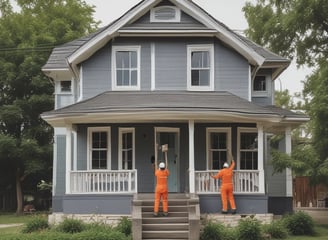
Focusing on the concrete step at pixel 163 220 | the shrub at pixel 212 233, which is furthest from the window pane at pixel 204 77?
the shrub at pixel 212 233

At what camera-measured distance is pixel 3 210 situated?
34.5m

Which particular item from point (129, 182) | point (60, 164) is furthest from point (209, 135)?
point (60, 164)

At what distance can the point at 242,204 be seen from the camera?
60.6 ft

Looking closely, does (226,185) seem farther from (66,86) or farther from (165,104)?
(66,86)

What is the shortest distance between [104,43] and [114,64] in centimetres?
85

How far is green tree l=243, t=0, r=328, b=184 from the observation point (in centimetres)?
2153

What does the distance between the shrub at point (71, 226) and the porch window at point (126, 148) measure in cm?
376

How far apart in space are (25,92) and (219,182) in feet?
58.3

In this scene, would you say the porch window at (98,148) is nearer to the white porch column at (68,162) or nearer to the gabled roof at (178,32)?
the white porch column at (68,162)

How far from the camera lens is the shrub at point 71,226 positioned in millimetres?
16922

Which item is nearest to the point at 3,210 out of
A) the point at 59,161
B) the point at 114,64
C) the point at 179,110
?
the point at 59,161

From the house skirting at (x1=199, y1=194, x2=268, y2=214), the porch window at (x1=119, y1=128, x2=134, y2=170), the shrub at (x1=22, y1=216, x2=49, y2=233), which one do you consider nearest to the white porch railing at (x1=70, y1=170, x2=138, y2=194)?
the shrub at (x1=22, y1=216, x2=49, y2=233)

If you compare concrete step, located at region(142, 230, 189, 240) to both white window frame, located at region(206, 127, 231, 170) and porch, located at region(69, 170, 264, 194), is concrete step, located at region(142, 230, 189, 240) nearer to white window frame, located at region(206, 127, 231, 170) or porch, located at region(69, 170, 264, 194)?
porch, located at region(69, 170, 264, 194)

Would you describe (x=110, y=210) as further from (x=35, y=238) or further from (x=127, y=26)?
(x=127, y=26)
